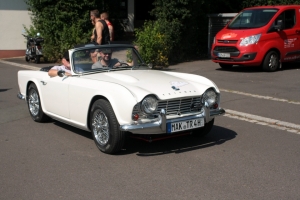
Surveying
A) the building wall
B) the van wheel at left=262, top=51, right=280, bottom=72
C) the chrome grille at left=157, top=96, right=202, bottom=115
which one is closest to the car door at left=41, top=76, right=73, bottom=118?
the chrome grille at left=157, top=96, right=202, bottom=115

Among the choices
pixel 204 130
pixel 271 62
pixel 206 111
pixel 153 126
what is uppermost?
pixel 271 62

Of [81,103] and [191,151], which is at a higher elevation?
[81,103]

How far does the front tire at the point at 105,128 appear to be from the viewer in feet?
20.6

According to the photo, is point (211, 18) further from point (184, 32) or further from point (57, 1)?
point (57, 1)

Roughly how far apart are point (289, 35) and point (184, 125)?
32.4 ft

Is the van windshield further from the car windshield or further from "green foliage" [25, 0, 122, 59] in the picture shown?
the car windshield

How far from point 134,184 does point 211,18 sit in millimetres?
14973

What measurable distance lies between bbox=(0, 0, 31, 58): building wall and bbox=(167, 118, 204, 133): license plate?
14943 millimetres

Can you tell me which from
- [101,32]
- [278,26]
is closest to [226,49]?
[278,26]

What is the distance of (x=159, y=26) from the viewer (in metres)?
16.9

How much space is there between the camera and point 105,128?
6523 mm

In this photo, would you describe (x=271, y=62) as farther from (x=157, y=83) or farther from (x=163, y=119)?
(x=163, y=119)

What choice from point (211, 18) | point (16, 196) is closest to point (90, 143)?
point (16, 196)

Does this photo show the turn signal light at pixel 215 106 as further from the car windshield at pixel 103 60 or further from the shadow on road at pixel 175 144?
the car windshield at pixel 103 60
